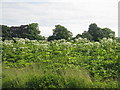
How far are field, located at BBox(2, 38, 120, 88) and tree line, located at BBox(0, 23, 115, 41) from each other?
2.01m

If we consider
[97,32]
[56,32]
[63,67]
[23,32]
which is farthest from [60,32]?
[63,67]

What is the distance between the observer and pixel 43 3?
30.1ft

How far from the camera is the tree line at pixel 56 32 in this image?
9328 millimetres

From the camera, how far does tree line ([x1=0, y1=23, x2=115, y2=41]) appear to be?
9328 millimetres

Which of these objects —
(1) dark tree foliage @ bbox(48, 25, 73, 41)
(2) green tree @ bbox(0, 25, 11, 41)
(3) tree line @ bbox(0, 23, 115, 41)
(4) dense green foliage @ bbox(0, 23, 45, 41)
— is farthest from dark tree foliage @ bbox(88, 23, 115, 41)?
(2) green tree @ bbox(0, 25, 11, 41)

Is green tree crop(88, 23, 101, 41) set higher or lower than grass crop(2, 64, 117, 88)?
higher

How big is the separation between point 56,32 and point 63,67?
4.29 m

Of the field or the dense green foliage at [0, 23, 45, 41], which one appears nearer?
the field

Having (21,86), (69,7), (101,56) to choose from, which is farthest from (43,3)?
(21,86)

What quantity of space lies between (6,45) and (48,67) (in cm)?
235

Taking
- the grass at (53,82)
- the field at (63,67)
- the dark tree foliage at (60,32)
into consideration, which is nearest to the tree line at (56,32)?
the dark tree foliage at (60,32)

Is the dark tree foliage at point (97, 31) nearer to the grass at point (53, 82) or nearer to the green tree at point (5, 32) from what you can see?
the green tree at point (5, 32)

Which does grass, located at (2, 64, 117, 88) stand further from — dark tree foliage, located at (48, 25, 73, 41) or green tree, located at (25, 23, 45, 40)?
green tree, located at (25, 23, 45, 40)

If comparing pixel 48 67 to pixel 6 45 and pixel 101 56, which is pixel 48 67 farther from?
pixel 6 45
